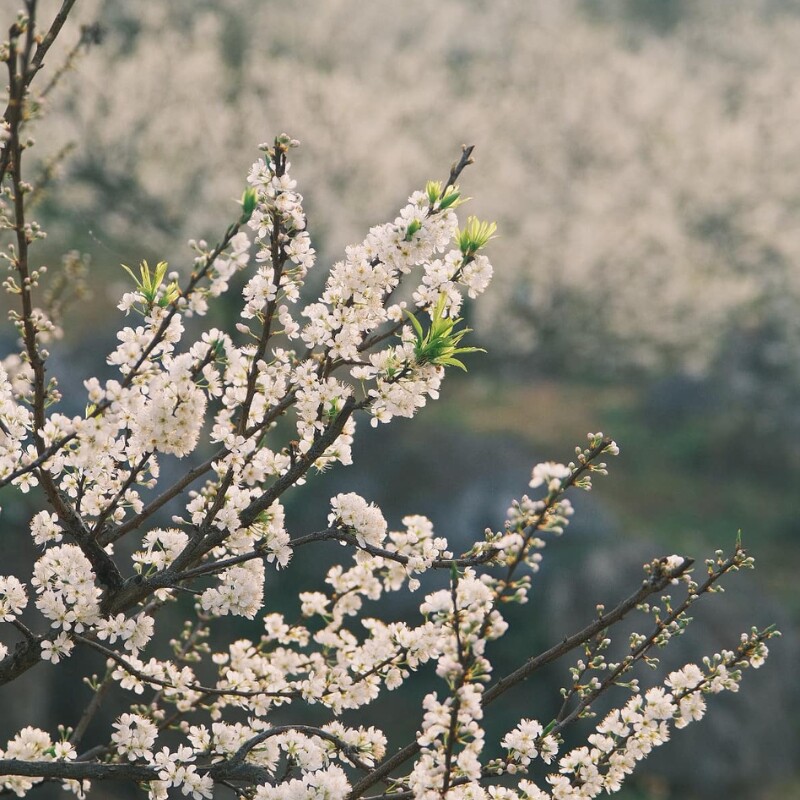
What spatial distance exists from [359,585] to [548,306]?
2495 cm

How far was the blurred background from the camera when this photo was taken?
17.8 meters

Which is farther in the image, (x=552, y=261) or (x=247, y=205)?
(x=552, y=261)

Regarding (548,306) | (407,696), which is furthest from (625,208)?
(407,696)

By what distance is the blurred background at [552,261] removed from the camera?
58.5 ft

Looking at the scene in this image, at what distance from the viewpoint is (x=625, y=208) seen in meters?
29.6

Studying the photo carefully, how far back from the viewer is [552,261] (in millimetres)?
28203

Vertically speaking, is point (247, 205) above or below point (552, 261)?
below

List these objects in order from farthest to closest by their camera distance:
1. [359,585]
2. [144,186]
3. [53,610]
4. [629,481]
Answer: [144,186], [629,481], [359,585], [53,610]

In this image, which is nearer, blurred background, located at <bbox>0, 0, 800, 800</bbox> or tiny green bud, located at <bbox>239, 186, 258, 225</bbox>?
tiny green bud, located at <bbox>239, 186, 258, 225</bbox>

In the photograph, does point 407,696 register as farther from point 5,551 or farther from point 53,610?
point 53,610

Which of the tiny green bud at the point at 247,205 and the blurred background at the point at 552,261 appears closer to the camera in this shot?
the tiny green bud at the point at 247,205

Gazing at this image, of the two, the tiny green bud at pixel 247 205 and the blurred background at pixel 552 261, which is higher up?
the blurred background at pixel 552 261

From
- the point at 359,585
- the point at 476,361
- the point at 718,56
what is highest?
the point at 718,56

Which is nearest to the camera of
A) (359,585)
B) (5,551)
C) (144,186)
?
(359,585)
